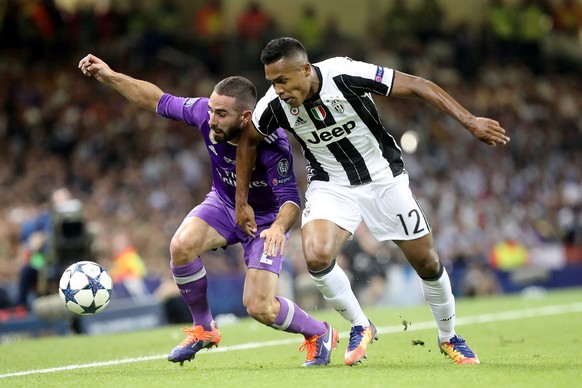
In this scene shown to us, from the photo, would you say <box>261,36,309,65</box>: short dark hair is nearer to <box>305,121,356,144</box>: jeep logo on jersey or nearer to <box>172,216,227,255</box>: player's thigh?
<box>305,121,356,144</box>: jeep logo on jersey

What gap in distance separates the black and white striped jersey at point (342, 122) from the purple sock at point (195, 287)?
1.17 metres

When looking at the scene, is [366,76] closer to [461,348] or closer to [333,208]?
[333,208]

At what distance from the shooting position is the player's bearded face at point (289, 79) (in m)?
6.89

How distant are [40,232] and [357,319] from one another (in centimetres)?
804

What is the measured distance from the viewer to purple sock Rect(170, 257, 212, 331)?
7.67 m

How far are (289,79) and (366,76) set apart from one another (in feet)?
1.75

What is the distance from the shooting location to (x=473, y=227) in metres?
21.8

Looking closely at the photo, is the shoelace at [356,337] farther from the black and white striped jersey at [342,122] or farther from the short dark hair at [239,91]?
the short dark hair at [239,91]

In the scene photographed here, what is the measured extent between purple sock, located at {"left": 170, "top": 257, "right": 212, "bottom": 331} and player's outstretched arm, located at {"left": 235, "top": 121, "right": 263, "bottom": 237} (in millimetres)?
552

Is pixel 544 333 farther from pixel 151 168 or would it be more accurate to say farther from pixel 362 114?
pixel 151 168

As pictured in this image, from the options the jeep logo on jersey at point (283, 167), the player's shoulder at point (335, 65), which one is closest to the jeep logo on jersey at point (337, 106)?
the player's shoulder at point (335, 65)

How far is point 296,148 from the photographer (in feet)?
70.0

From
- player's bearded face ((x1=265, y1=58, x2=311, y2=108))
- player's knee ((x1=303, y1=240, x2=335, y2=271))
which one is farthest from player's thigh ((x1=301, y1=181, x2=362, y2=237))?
player's bearded face ((x1=265, y1=58, x2=311, y2=108))

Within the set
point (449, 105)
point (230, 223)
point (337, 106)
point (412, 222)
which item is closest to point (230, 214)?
point (230, 223)
